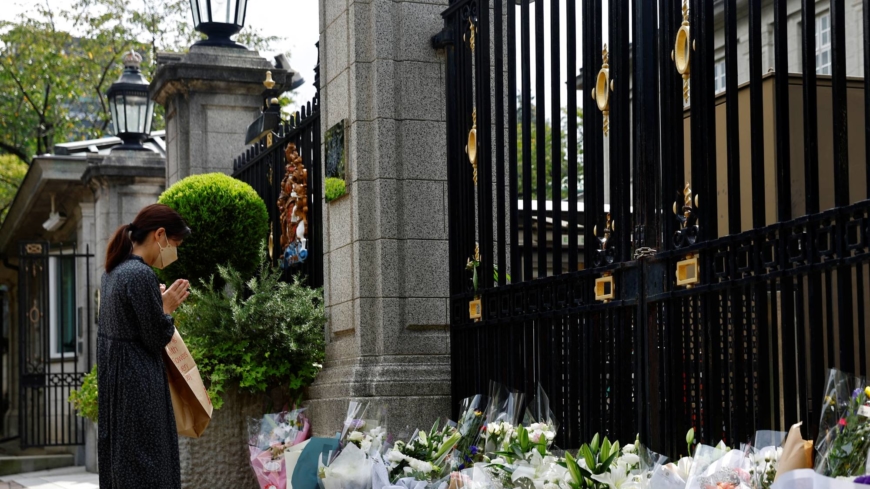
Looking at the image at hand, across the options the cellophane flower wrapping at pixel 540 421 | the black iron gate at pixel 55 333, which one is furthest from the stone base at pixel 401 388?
the black iron gate at pixel 55 333

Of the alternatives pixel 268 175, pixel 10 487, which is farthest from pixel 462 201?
pixel 10 487

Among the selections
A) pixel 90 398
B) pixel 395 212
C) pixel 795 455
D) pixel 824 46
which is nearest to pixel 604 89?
pixel 395 212

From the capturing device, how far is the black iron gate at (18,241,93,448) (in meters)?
18.4

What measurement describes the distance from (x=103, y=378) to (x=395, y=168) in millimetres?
2472

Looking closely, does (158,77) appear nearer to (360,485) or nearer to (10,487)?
(10,487)

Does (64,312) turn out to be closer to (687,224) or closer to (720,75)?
(720,75)

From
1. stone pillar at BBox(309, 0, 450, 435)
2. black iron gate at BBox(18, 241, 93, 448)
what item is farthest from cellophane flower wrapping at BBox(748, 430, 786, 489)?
black iron gate at BBox(18, 241, 93, 448)

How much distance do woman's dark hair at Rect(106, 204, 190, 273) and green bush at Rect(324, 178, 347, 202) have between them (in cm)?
176

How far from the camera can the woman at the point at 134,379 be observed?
6.41 meters

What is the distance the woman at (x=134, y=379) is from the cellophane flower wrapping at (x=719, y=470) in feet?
10.5

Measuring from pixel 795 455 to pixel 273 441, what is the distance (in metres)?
4.62

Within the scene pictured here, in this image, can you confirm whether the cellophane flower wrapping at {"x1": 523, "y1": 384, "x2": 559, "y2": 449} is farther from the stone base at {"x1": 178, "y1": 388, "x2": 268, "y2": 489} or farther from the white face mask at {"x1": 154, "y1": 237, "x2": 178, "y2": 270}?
the stone base at {"x1": 178, "y1": 388, "x2": 268, "y2": 489}

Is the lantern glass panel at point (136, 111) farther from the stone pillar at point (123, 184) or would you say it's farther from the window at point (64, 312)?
the window at point (64, 312)

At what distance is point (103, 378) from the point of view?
6.57 metres
